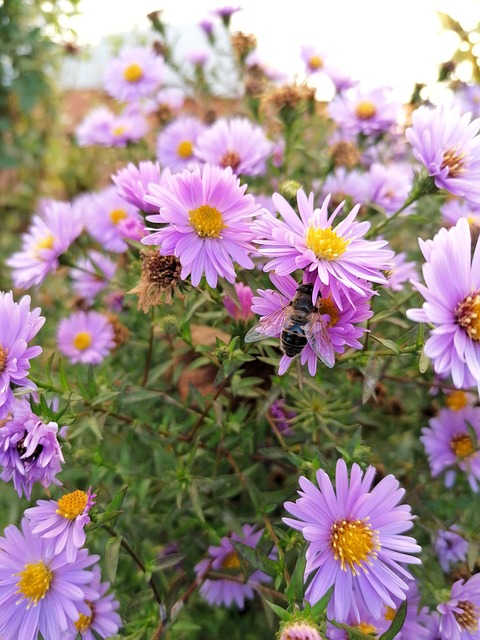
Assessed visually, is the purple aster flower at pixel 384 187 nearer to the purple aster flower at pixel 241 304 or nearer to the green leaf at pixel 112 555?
the purple aster flower at pixel 241 304

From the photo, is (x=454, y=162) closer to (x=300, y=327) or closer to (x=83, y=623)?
(x=300, y=327)

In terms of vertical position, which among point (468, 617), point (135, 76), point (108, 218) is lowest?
point (468, 617)

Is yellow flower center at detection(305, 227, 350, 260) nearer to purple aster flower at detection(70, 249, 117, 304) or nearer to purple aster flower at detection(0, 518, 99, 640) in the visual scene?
purple aster flower at detection(0, 518, 99, 640)

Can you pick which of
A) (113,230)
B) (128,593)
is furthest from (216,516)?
(113,230)

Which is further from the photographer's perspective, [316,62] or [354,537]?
[316,62]

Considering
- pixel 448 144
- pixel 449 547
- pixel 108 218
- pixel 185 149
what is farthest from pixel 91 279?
pixel 449 547

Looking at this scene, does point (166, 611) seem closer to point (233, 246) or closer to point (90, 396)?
point (90, 396)

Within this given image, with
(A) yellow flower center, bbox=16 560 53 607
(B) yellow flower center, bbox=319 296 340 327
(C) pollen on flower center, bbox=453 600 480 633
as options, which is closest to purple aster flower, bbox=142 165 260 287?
(B) yellow flower center, bbox=319 296 340 327
